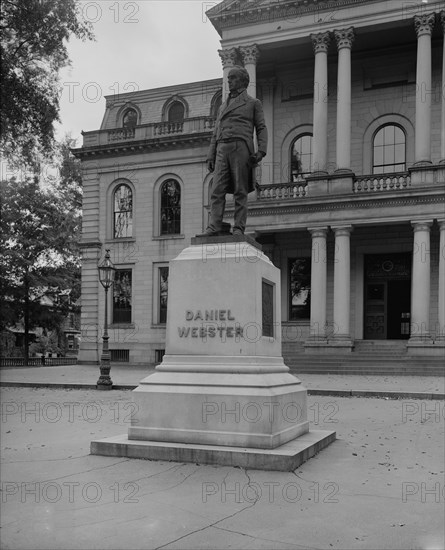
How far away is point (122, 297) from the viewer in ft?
118

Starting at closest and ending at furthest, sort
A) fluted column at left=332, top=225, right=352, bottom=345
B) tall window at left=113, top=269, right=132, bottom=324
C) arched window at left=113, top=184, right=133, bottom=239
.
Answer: fluted column at left=332, top=225, right=352, bottom=345 < tall window at left=113, top=269, right=132, bottom=324 < arched window at left=113, top=184, right=133, bottom=239

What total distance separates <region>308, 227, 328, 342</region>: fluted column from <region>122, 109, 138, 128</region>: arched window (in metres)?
15.9

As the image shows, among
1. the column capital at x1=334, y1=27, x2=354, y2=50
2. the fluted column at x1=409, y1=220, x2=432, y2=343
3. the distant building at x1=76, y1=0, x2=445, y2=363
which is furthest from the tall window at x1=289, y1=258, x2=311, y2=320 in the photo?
the column capital at x1=334, y1=27, x2=354, y2=50

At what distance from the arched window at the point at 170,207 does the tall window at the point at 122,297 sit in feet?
11.0

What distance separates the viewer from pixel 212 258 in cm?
841

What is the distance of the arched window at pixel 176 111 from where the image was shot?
1510 inches

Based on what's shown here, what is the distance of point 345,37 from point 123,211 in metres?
15.5

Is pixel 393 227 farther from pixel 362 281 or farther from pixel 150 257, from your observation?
pixel 150 257

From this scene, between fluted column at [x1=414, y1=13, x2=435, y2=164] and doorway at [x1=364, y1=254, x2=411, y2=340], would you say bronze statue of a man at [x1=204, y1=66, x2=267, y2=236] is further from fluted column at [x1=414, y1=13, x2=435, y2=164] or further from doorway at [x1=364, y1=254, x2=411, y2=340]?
doorway at [x1=364, y1=254, x2=411, y2=340]

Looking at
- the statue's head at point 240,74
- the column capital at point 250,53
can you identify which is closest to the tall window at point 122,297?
the column capital at point 250,53

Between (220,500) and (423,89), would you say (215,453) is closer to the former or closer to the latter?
(220,500)

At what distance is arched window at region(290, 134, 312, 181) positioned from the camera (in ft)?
109

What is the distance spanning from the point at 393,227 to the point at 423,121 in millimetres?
5071

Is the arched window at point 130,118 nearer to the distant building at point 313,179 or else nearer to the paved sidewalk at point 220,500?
the distant building at point 313,179
